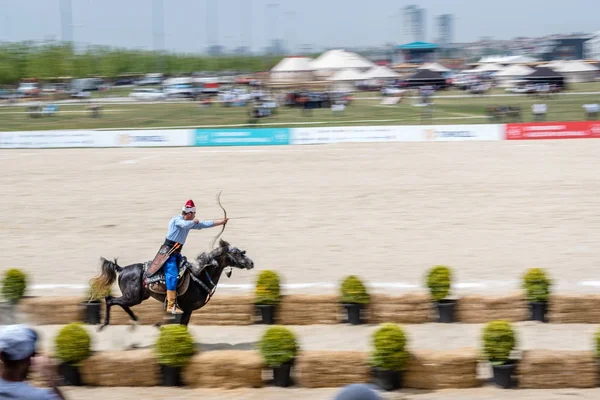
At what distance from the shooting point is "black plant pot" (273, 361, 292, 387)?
8922 millimetres

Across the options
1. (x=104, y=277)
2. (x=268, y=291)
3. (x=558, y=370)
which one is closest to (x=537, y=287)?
(x=558, y=370)

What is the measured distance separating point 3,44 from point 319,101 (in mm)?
47301

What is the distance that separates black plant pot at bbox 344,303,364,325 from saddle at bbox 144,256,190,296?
92.7 inches

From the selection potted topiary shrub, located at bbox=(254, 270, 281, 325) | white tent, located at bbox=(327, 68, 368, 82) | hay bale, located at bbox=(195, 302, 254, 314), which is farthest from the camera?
white tent, located at bbox=(327, 68, 368, 82)

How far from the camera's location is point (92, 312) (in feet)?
37.6

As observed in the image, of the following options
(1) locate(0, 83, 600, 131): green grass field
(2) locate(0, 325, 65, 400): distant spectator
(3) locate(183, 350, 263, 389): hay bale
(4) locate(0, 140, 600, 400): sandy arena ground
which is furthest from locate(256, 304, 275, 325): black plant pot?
(1) locate(0, 83, 600, 131): green grass field

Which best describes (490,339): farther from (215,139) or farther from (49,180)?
(215,139)

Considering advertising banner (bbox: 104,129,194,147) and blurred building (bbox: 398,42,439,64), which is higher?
blurred building (bbox: 398,42,439,64)

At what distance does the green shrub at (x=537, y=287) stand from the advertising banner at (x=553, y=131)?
24.7m

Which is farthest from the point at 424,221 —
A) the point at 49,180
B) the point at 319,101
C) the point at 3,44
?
the point at 3,44

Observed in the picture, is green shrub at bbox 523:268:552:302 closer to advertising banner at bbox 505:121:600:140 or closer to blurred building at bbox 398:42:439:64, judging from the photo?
advertising banner at bbox 505:121:600:140

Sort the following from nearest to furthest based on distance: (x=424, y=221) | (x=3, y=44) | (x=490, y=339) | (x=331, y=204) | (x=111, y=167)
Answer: (x=490, y=339) → (x=424, y=221) → (x=331, y=204) → (x=111, y=167) → (x=3, y=44)

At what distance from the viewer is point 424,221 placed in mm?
18672

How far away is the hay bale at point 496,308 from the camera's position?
11.0 metres
